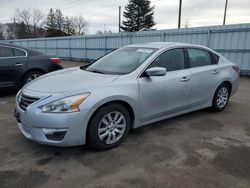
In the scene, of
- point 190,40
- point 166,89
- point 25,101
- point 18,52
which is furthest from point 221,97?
point 190,40

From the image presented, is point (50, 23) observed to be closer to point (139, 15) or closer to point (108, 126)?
point (139, 15)

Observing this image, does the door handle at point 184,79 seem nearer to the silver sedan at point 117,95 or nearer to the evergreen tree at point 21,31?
the silver sedan at point 117,95

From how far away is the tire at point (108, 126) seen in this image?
291cm

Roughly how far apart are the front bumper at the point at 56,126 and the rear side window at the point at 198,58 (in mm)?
2414

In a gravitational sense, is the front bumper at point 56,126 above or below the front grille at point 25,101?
below

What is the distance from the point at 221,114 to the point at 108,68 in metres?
2.70

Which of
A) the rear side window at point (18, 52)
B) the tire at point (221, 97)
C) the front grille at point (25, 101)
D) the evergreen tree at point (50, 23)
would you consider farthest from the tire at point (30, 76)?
the evergreen tree at point (50, 23)

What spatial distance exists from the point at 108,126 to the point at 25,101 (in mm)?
1155

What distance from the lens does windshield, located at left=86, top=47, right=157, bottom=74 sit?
11.5 feet

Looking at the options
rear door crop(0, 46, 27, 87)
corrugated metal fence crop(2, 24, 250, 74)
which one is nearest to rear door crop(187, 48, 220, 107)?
rear door crop(0, 46, 27, 87)

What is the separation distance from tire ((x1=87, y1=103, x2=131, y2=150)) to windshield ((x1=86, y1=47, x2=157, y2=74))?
2.17ft

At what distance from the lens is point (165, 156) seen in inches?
118

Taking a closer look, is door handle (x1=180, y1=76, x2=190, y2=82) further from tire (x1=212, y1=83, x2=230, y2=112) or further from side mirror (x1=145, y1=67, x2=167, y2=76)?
tire (x1=212, y1=83, x2=230, y2=112)

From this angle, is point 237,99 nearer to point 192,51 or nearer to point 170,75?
point 192,51
